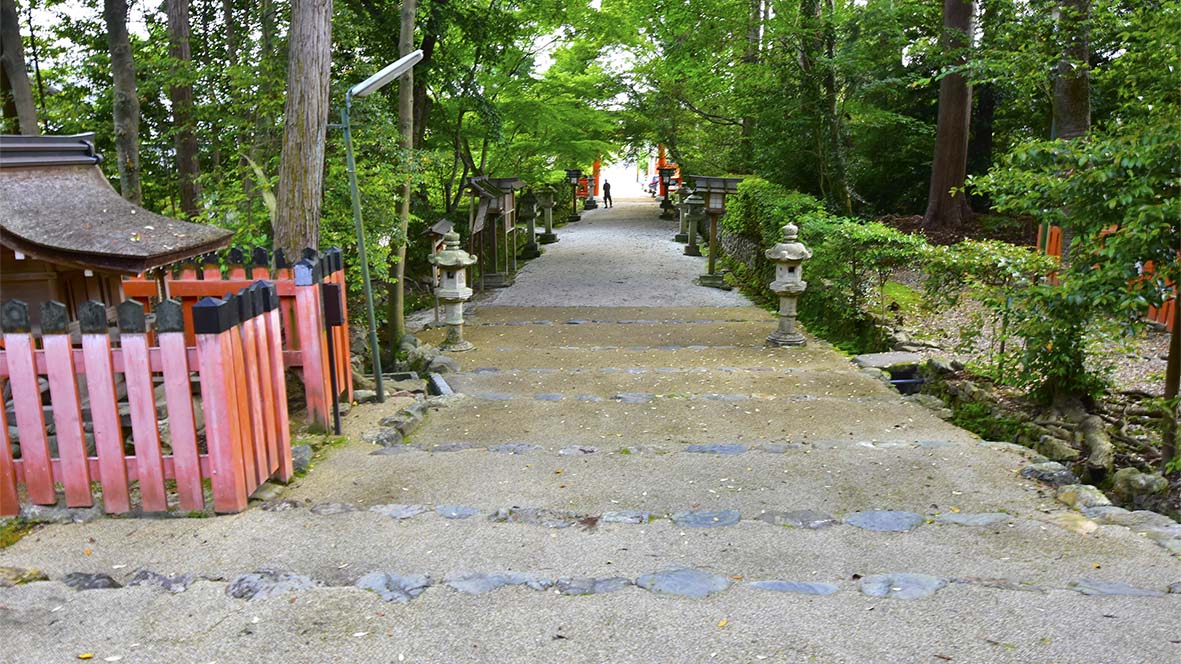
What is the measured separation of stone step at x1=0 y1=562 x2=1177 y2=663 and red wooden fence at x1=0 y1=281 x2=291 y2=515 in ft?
2.71

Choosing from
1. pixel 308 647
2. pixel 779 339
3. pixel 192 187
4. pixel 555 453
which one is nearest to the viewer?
pixel 308 647

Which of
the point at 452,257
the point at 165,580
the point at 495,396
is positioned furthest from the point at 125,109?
the point at 165,580

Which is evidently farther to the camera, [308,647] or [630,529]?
[630,529]

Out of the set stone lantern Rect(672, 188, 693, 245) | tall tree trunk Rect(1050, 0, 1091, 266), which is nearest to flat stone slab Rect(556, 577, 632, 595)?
tall tree trunk Rect(1050, 0, 1091, 266)

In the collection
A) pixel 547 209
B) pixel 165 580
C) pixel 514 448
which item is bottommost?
pixel 514 448

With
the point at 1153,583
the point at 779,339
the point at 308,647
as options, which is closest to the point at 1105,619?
the point at 1153,583

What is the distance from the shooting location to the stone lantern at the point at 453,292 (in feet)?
33.6

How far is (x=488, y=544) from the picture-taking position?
143 inches

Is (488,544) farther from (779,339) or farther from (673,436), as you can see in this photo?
(779,339)

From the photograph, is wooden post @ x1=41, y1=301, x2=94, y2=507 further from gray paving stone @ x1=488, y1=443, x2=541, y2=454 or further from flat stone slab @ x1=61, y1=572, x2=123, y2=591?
gray paving stone @ x1=488, y1=443, x2=541, y2=454

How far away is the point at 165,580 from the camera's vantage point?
3.25m

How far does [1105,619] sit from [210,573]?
3502mm

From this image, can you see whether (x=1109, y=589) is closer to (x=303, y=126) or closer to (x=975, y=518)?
(x=975, y=518)

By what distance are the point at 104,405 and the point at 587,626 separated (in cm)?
263
